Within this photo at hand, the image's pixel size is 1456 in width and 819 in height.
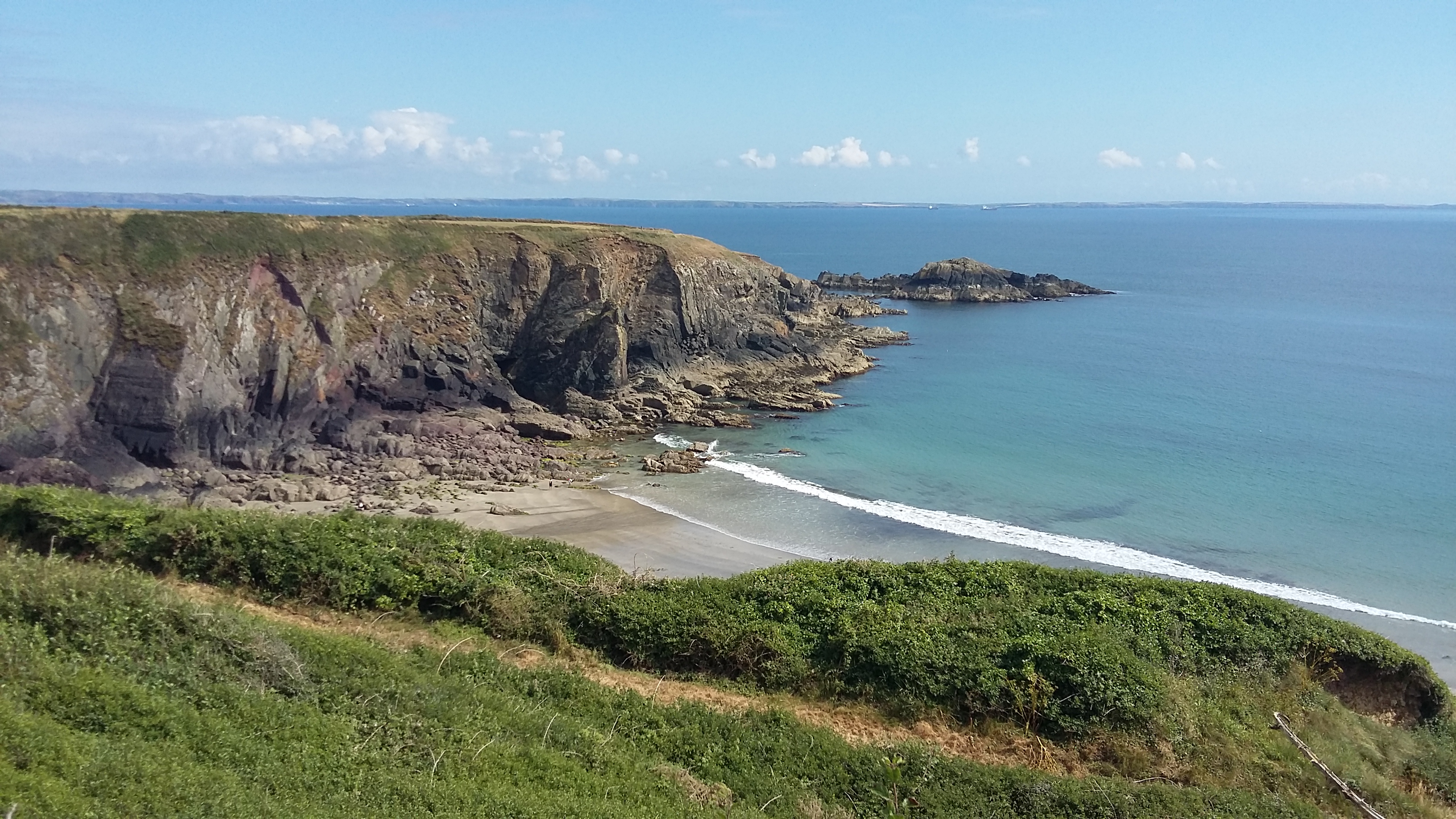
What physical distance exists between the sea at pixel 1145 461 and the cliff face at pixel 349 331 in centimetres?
628

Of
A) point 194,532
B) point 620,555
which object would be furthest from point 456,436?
point 194,532

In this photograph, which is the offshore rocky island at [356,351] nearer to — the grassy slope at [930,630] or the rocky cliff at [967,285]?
the grassy slope at [930,630]

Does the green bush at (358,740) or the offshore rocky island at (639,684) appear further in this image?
the offshore rocky island at (639,684)

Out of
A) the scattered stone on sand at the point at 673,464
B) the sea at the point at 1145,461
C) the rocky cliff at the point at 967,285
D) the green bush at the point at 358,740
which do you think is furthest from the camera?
the rocky cliff at the point at 967,285

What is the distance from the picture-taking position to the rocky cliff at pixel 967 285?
9131 centimetres

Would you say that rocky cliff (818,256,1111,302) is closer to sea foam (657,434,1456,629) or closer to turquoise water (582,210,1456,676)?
turquoise water (582,210,1456,676)

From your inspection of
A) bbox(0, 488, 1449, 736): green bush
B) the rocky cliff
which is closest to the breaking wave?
bbox(0, 488, 1449, 736): green bush

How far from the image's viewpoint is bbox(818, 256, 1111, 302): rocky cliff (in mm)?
91312

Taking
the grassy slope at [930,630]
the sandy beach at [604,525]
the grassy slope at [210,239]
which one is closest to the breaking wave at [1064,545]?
the sandy beach at [604,525]

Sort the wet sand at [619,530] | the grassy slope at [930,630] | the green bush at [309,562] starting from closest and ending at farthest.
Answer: the grassy slope at [930,630] → the green bush at [309,562] → the wet sand at [619,530]

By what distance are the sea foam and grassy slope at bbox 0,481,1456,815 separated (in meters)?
10.4

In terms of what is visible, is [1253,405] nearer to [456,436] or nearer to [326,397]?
[456,436]

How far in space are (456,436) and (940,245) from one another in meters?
147

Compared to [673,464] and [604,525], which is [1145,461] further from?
[604,525]
